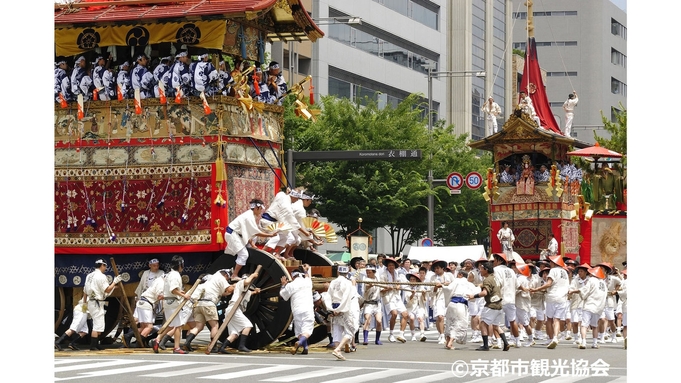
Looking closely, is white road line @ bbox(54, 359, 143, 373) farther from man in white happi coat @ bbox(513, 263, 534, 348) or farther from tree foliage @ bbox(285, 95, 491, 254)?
tree foliage @ bbox(285, 95, 491, 254)

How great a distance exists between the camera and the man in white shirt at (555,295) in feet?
71.2

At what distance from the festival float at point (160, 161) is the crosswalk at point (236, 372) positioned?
253 cm

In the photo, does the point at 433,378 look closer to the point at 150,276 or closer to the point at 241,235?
the point at 241,235

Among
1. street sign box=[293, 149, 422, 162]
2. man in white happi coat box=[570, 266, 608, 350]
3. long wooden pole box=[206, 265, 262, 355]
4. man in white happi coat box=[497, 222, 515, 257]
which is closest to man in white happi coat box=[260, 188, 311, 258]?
long wooden pole box=[206, 265, 262, 355]

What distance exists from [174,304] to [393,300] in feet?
19.2

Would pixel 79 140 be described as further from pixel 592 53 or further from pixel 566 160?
pixel 592 53

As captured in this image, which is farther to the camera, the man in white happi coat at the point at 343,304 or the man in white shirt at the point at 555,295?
the man in white shirt at the point at 555,295

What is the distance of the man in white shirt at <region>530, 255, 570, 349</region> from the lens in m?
21.7

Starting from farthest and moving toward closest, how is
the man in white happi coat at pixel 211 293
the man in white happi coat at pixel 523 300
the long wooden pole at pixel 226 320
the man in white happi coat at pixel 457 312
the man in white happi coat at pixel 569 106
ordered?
the man in white happi coat at pixel 569 106 < the man in white happi coat at pixel 523 300 < the man in white happi coat at pixel 457 312 < the man in white happi coat at pixel 211 293 < the long wooden pole at pixel 226 320

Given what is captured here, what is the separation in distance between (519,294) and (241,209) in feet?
20.1

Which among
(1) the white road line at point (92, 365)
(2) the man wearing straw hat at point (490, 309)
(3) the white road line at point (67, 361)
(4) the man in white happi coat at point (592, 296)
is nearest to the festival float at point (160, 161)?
(3) the white road line at point (67, 361)

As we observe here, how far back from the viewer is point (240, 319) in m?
18.2

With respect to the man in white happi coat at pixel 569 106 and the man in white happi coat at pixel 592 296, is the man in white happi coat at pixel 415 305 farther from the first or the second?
the man in white happi coat at pixel 569 106

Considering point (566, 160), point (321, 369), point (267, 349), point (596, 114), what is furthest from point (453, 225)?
point (321, 369)
